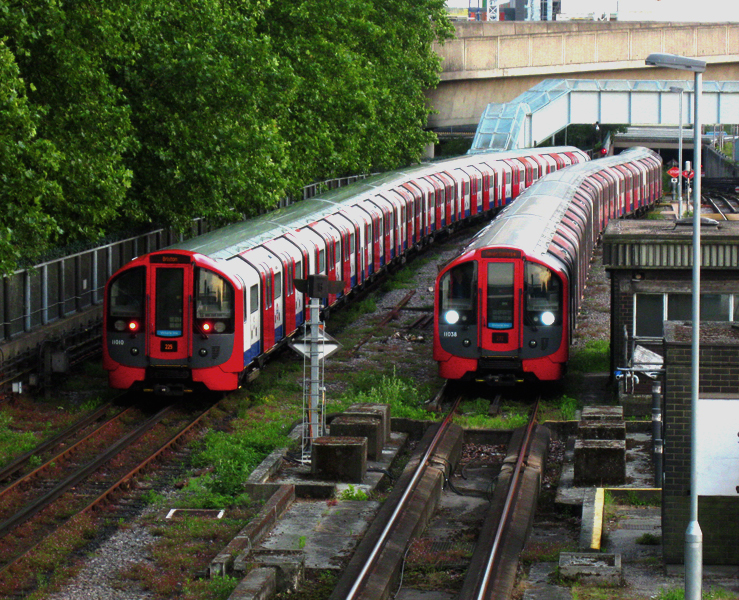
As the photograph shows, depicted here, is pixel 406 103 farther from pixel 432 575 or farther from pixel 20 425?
pixel 432 575

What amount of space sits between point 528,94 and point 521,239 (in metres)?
39.7

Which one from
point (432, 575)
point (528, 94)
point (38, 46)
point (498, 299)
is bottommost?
point (432, 575)

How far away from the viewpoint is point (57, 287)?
82.2 ft

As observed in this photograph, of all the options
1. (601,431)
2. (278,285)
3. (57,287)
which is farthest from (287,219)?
(601,431)

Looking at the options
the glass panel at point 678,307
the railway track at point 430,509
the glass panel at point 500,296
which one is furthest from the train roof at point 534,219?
the railway track at point 430,509

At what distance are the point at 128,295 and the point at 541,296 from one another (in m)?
6.85

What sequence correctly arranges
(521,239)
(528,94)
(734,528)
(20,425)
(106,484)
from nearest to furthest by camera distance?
(734,528) < (106,484) < (20,425) < (521,239) < (528,94)

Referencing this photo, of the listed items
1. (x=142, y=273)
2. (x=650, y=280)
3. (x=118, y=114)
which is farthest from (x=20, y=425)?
(x=650, y=280)

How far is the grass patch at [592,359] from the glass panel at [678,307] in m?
3.38

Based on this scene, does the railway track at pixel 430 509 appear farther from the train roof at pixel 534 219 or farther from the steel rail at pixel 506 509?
the train roof at pixel 534 219

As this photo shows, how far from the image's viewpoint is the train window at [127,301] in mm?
19703

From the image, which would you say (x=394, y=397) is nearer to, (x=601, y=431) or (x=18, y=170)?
(x=601, y=431)

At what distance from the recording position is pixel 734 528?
1246cm

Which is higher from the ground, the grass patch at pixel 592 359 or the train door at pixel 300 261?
the train door at pixel 300 261
